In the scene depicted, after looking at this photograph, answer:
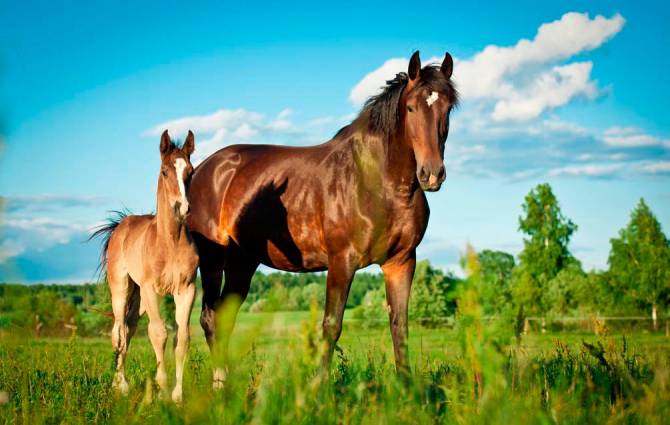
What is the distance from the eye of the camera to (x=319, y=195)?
7.25m

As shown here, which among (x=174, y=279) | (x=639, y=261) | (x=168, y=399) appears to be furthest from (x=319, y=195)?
(x=639, y=261)

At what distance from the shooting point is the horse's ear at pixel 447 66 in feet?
22.8

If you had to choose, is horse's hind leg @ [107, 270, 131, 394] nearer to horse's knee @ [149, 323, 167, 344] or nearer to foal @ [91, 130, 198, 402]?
foal @ [91, 130, 198, 402]

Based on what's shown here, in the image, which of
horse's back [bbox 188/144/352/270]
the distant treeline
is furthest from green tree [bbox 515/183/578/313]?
horse's back [bbox 188/144/352/270]

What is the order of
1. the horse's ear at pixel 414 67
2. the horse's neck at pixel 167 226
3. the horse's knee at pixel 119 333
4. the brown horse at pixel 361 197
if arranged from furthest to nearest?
the horse's knee at pixel 119 333 < the horse's neck at pixel 167 226 < the horse's ear at pixel 414 67 < the brown horse at pixel 361 197

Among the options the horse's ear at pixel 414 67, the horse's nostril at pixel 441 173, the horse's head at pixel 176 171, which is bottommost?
the horse's nostril at pixel 441 173

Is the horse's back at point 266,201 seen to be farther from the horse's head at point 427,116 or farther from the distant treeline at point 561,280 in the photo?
the distant treeline at point 561,280

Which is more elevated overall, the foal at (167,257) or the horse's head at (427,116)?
the horse's head at (427,116)

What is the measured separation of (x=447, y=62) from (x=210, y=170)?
3842 millimetres

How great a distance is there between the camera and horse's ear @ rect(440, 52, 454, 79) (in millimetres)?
6938

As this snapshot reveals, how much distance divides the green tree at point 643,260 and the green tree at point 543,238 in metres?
6.78

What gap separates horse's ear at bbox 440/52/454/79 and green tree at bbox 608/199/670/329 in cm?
5091

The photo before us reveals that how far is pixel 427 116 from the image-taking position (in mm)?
6262

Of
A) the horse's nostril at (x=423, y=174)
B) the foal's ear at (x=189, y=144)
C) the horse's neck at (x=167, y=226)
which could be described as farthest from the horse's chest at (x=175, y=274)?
the horse's nostril at (x=423, y=174)
